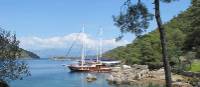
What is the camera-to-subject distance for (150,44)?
400 ft

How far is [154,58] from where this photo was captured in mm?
115375

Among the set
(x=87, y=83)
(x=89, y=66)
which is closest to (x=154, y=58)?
(x=87, y=83)

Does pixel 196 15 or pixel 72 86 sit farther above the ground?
pixel 196 15

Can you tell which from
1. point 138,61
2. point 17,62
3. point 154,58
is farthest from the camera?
point 138,61

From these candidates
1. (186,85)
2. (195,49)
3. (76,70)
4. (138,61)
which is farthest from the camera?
(76,70)

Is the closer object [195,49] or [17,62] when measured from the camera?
[17,62]

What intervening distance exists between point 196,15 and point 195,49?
22175 mm

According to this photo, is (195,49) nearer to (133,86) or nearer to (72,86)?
(133,86)

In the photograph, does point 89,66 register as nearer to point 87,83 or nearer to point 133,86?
point 87,83

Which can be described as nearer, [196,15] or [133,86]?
[196,15]

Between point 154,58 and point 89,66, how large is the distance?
44758 mm

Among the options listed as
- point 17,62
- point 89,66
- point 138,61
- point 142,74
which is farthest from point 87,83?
point 17,62

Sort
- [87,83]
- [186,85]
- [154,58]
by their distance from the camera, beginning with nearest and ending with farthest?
[186,85] → [87,83] → [154,58]

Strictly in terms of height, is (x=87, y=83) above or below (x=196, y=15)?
below
